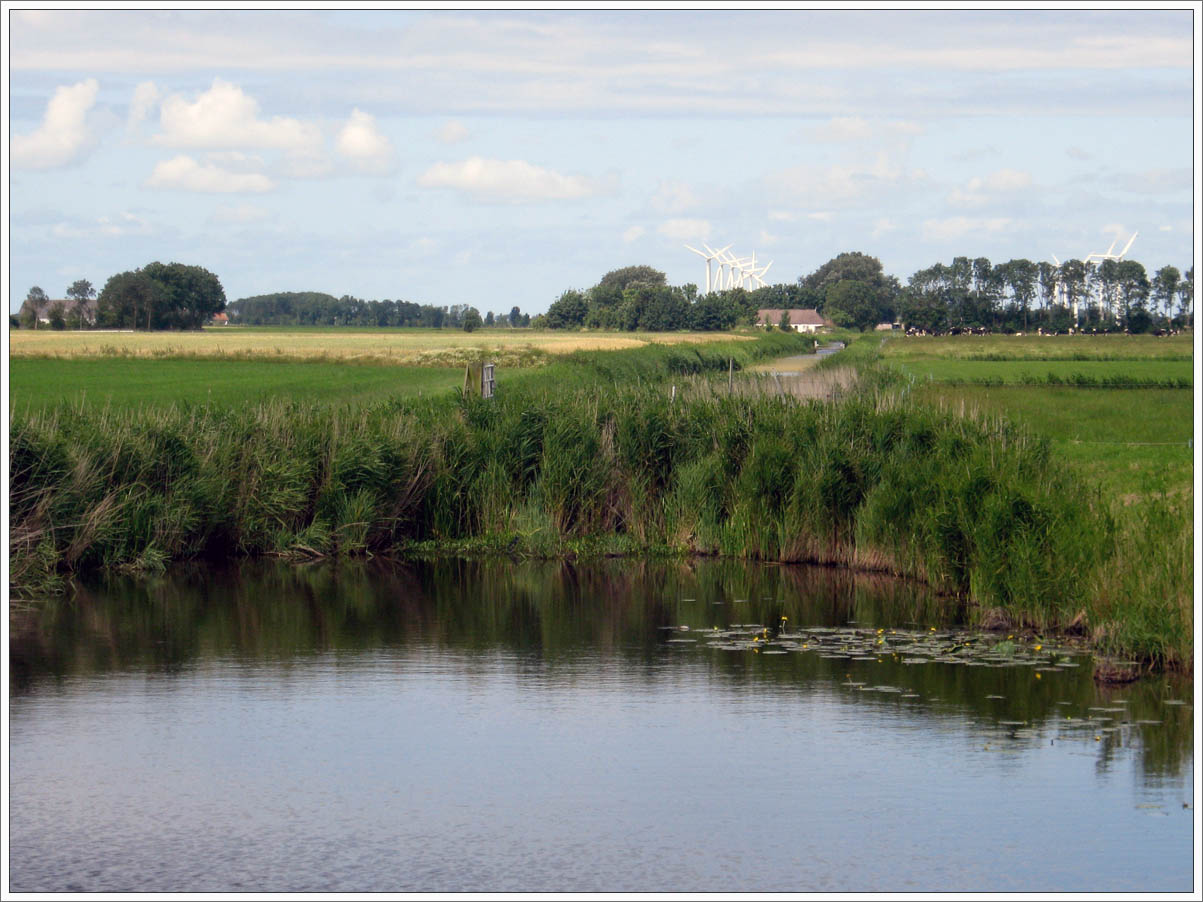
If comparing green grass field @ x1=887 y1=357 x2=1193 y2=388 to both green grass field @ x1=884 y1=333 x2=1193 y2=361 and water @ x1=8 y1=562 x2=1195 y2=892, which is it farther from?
water @ x1=8 y1=562 x2=1195 y2=892

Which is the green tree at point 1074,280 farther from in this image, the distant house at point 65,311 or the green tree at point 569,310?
the distant house at point 65,311

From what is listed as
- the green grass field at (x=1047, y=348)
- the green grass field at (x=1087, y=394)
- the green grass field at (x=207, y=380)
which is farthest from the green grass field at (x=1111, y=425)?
the green grass field at (x=1047, y=348)

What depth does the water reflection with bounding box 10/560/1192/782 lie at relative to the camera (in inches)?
462

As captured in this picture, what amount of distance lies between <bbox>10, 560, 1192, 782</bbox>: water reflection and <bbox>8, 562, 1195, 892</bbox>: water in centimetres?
6

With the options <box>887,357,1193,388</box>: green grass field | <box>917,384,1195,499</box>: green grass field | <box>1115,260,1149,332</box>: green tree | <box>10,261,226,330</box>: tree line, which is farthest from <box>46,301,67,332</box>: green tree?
<box>1115,260,1149,332</box>: green tree

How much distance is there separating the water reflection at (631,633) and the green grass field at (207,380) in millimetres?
25907

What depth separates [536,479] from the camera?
22.1 metres

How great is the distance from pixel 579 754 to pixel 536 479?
11832 millimetres

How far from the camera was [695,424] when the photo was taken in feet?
72.7

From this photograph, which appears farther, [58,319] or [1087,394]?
[58,319]

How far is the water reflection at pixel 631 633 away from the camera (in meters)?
11.7

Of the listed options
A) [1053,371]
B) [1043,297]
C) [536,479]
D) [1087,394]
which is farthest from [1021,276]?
[536,479]

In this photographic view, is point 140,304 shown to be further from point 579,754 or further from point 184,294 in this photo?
point 579,754

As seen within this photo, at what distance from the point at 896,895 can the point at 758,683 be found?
5065mm
